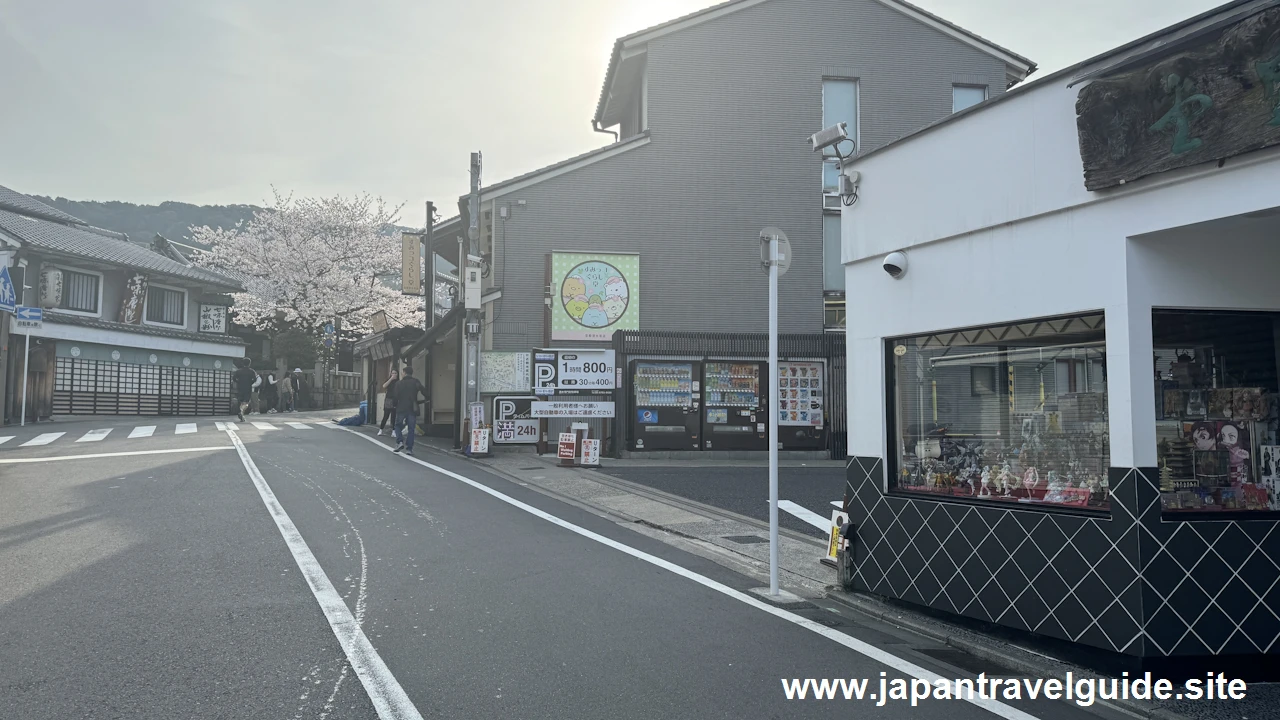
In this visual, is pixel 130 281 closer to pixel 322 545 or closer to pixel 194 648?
pixel 322 545

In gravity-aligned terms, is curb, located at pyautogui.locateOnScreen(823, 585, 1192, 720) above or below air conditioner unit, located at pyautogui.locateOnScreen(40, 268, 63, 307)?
below

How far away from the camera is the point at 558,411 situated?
60.6 feet

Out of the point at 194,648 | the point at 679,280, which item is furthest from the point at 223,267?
the point at 194,648

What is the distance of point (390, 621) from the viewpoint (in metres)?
5.73

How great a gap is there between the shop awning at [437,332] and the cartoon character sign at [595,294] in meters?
3.11

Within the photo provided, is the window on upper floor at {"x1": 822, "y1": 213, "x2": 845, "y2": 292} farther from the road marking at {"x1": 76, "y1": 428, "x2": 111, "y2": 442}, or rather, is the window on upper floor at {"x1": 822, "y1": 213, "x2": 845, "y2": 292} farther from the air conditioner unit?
the air conditioner unit

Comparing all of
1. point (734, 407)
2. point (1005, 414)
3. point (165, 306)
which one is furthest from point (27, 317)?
point (1005, 414)

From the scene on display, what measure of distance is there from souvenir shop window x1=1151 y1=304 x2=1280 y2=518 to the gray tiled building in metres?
16.1

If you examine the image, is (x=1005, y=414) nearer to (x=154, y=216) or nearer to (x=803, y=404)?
(x=803, y=404)

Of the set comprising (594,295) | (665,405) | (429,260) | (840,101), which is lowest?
(665,405)

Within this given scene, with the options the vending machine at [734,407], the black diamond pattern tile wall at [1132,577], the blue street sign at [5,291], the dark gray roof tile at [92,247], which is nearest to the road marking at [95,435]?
the blue street sign at [5,291]

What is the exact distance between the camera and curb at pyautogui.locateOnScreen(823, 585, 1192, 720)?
14.9 ft

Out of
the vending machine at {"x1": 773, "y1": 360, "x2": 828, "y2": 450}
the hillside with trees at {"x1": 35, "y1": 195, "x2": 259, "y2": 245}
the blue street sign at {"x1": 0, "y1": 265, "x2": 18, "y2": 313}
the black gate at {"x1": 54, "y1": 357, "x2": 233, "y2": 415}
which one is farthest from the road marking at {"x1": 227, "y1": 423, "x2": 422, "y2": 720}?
the hillside with trees at {"x1": 35, "y1": 195, "x2": 259, "y2": 245}

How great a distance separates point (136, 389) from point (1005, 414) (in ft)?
115
